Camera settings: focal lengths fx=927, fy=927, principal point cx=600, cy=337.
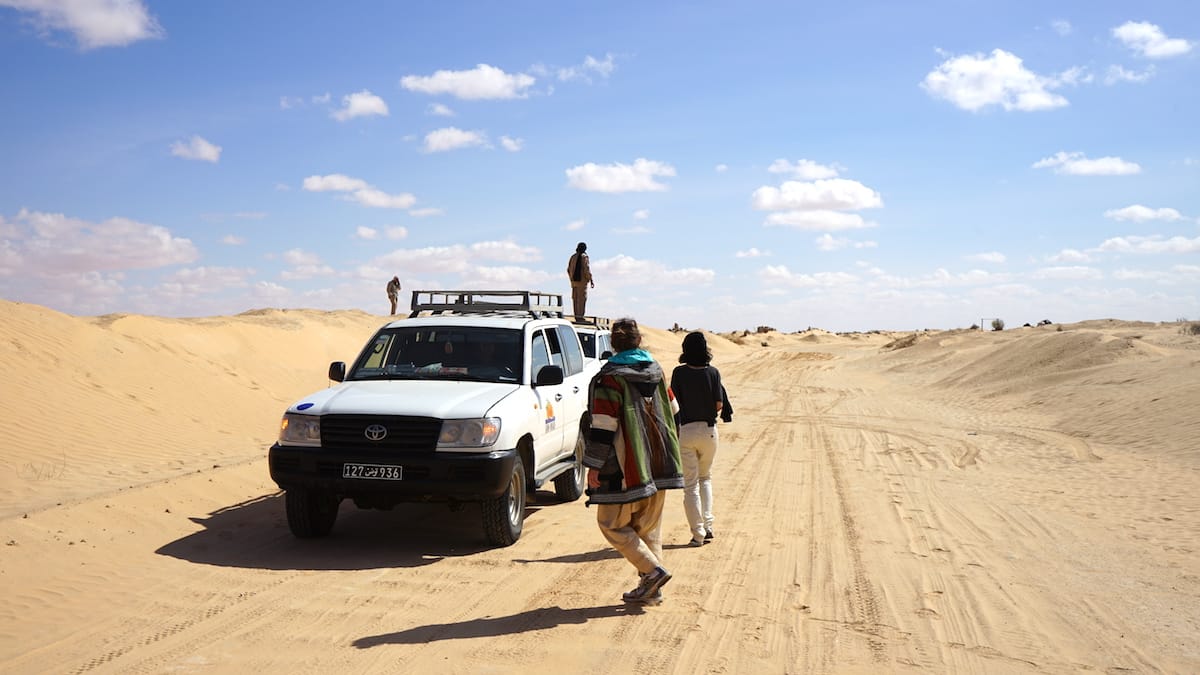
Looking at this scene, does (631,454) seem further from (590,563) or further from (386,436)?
(386,436)

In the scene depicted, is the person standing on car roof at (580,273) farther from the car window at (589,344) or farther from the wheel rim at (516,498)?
the wheel rim at (516,498)

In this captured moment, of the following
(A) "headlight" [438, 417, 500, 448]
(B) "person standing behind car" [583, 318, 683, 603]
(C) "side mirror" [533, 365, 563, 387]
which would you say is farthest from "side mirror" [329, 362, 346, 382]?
(B) "person standing behind car" [583, 318, 683, 603]

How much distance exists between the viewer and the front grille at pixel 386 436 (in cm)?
778

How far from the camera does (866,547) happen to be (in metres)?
8.42

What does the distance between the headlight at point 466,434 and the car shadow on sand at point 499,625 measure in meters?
1.84

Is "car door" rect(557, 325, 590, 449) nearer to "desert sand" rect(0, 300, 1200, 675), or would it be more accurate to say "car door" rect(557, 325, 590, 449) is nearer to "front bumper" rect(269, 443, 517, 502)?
"desert sand" rect(0, 300, 1200, 675)

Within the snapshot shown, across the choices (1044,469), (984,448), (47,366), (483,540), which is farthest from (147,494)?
(984,448)

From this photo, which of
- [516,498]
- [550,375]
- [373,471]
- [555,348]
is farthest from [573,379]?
[373,471]

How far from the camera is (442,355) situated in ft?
31.0

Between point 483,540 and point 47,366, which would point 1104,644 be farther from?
point 47,366

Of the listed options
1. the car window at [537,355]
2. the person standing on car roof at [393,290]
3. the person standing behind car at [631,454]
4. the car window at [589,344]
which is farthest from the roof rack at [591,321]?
the person standing on car roof at [393,290]

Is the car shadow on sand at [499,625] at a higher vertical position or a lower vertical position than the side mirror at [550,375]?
lower

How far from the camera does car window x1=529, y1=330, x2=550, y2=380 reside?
928cm

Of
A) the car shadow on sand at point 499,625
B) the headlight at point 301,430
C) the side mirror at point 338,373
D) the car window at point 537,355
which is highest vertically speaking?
the car window at point 537,355
